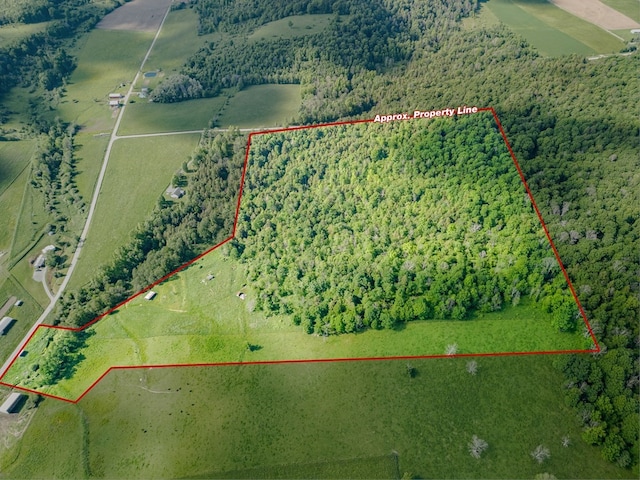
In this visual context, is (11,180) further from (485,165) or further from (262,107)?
(485,165)

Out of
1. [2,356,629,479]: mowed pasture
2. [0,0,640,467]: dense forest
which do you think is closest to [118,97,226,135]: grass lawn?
[0,0,640,467]: dense forest

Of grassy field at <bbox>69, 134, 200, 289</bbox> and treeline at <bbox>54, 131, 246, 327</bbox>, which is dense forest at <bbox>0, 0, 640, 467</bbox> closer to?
treeline at <bbox>54, 131, 246, 327</bbox>

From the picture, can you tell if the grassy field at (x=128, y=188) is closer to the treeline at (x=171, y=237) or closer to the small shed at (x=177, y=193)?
the small shed at (x=177, y=193)

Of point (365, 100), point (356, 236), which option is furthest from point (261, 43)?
point (356, 236)

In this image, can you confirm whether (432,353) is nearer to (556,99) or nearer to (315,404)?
(315,404)

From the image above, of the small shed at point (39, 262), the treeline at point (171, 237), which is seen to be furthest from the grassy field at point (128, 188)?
the small shed at point (39, 262)

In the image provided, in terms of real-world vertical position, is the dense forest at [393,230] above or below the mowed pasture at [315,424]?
above
